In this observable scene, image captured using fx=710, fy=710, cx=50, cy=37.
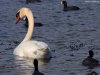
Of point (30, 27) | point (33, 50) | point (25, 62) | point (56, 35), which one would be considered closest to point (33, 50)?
point (33, 50)

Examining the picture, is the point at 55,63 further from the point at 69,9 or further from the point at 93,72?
the point at 69,9

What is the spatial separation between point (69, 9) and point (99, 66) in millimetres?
17042

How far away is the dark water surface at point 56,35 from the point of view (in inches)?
768

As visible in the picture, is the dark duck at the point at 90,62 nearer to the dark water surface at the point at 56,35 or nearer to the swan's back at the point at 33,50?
the dark water surface at the point at 56,35

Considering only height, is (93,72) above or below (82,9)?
above

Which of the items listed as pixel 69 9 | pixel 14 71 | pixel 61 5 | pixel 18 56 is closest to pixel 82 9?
pixel 69 9

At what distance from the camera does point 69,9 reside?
1436 inches

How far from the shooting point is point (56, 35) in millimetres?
26016

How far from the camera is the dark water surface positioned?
19.5m

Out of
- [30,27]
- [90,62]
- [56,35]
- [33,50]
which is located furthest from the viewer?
[56,35]

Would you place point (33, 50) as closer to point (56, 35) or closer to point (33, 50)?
point (33, 50)

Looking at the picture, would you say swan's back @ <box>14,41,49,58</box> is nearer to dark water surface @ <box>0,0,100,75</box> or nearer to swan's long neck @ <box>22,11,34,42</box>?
dark water surface @ <box>0,0,100,75</box>

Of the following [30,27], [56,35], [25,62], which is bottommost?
[56,35]

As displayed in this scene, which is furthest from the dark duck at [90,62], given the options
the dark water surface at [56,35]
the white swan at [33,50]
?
the white swan at [33,50]
